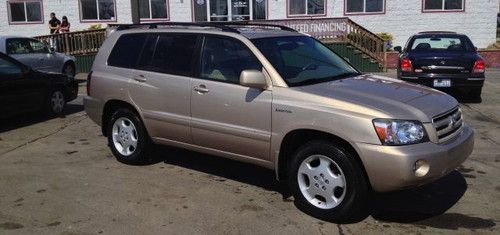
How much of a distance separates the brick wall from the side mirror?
49.1ft

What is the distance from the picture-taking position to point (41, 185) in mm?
5949

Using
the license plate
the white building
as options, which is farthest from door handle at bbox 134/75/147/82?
the white building

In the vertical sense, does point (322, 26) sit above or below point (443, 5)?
below

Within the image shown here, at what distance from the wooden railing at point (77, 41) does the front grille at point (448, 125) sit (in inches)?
624

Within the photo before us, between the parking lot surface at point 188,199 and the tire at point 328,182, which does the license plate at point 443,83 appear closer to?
the parking lot surface at point 188,199

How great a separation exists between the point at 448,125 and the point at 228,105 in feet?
6.63

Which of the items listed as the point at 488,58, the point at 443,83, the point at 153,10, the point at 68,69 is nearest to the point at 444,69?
the point at 443,83

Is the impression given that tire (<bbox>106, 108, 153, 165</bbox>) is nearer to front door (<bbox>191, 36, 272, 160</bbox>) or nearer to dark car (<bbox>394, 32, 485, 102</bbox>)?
front door (<bbox>191, 36, 272, 160</bbox>)

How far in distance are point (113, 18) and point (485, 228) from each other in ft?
65.9

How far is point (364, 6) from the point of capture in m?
21.4

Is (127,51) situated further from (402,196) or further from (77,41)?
(77,41)

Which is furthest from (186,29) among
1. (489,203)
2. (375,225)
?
(489,203)

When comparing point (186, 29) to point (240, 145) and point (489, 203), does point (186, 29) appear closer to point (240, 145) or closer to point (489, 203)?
point (240, 145)

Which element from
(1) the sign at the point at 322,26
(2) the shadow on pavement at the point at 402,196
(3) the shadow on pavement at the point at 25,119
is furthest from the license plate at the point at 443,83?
(1) the sign at the point at 322,26
